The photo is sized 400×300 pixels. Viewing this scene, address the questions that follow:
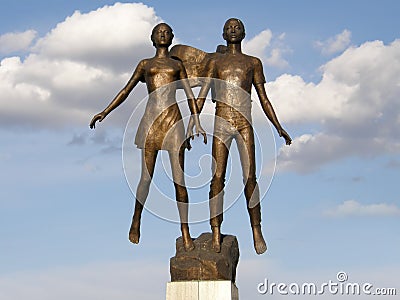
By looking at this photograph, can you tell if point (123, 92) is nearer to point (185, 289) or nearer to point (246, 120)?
point (246, 120)

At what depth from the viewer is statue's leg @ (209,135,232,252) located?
45.4ft

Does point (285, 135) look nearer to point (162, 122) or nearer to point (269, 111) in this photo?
point (269, 111)

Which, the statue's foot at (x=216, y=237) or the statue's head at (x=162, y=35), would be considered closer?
the statue's foot at (x=216, y=237)

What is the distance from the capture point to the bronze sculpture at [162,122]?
13797 millimetres

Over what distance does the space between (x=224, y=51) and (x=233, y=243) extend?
340 cm

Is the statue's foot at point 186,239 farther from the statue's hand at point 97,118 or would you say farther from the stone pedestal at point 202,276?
the statue's hand at point 97,118

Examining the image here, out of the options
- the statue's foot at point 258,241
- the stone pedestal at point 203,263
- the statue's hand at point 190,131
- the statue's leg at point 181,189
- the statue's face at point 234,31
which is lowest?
the stone pedestal at point 203,263

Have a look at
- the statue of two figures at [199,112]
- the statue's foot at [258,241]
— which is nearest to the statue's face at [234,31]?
the statue of two figures at [199,112]

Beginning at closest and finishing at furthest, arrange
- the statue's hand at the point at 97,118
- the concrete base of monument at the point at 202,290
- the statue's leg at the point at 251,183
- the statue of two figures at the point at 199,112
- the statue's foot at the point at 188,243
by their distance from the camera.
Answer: the concrete base of monument at the point at 202,290 < the statue's foot at the point at 188,243 < the statue of two figures at the point at 199,112 < the statue's leg at the point at 251,183 < the statue's hand at the point at 97,118

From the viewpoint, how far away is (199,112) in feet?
46.2

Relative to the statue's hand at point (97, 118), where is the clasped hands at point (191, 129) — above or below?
below

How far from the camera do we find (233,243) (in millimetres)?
14125

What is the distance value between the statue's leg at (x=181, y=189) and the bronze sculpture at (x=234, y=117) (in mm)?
415

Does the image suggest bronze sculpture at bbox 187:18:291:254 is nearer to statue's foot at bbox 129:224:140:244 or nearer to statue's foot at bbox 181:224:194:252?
statue's foot at bbox 181:224:194:252
